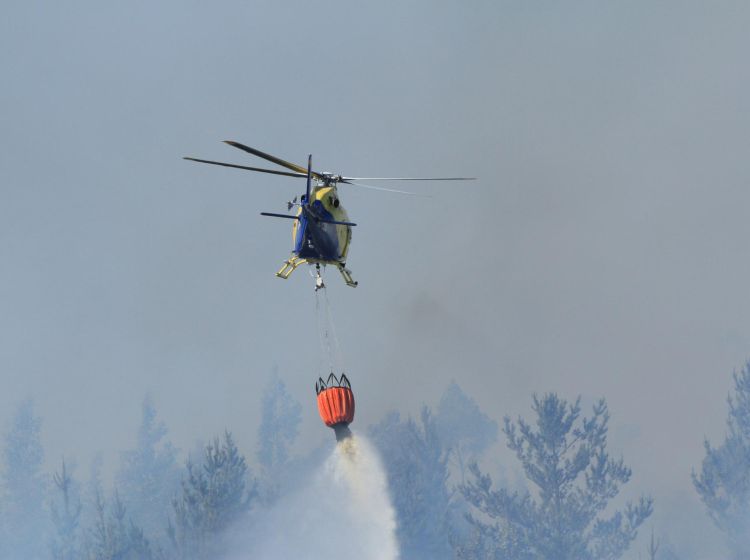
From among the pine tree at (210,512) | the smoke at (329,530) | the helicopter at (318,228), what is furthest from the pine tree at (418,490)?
the helicopter at (318,228)

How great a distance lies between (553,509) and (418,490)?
45.8ft

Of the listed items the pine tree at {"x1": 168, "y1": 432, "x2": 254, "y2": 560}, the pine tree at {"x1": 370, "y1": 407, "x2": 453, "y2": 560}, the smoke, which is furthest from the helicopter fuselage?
the pine tree at {"x1": 370, "y1": 407, "x2": 453, "y2": 560}

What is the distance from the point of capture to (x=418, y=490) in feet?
365

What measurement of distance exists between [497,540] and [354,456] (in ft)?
136

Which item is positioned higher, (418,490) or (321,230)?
(321,230)

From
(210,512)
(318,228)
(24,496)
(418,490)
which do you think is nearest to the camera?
(318,228)

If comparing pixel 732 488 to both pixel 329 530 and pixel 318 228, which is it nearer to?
pixel 329 530

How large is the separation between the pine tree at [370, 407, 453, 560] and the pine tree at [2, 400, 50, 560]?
42.9m

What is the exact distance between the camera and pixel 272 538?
96500mm

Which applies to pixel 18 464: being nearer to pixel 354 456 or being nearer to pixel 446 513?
pixel 446 513

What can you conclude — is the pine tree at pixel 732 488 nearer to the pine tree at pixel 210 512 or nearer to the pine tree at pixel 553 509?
the pine tree at pixel 553 509

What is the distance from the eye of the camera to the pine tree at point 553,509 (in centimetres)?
10262

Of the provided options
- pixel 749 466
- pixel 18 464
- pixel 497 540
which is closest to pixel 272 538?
pixel 497 540

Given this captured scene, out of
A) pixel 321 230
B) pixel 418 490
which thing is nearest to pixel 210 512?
pixel 418 490
